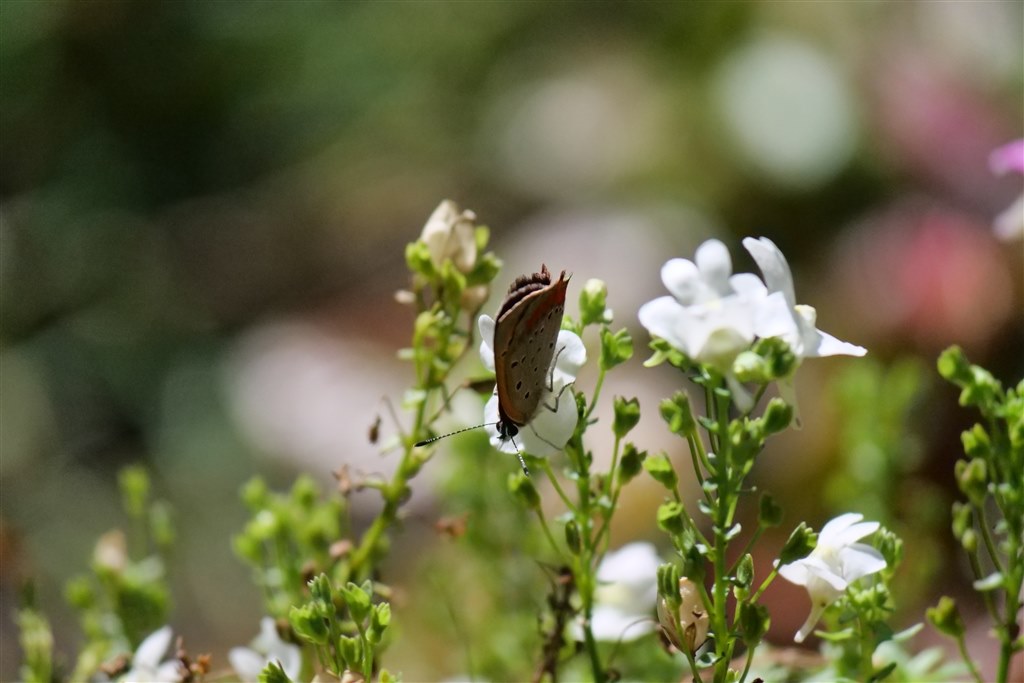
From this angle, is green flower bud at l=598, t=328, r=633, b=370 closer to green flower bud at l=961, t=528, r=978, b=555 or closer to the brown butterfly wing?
the brown butterfly wing

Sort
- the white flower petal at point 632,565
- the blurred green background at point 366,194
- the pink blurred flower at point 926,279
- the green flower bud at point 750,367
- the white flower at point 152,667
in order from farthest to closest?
the blurred green background at point 366,194
the pink blurred flower at point 926,279
the white flower petal at point 632,565
the white flower at point 152,667
the green flower bud at point 750,367

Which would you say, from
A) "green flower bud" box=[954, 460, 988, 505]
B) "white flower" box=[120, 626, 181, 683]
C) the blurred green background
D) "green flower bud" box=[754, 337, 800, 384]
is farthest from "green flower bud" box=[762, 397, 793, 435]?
the blurred green background

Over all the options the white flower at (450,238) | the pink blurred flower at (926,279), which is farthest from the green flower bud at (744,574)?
the pink blurred flower at (926,279)

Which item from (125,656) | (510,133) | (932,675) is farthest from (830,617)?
(510,133)

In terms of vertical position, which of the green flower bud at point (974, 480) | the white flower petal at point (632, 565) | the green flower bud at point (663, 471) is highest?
the green flower bud at point (663, 471)

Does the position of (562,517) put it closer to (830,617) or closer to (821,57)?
(830,617)

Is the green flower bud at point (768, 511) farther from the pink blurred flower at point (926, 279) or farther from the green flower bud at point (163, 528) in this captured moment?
the pink blurred flower at point (926, 279)

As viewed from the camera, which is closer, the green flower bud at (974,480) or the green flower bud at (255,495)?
the green flower bud at (974,480)

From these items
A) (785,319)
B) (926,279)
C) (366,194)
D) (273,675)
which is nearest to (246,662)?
(273,675)
